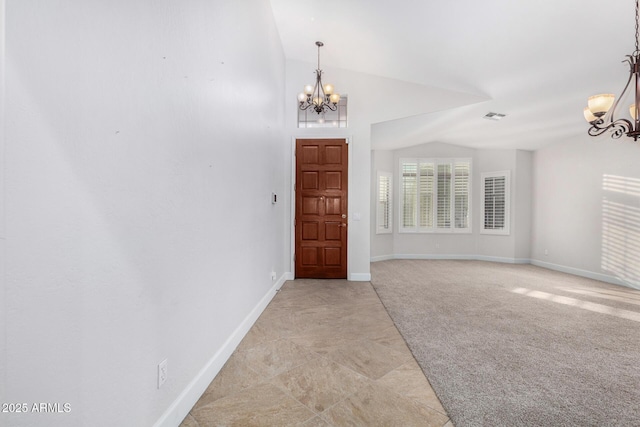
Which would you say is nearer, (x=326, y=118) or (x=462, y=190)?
(x=326, y=118)

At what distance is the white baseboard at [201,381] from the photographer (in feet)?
5.11

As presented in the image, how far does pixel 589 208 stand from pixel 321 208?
536cm

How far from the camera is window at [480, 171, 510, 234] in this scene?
734cm

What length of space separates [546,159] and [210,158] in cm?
775

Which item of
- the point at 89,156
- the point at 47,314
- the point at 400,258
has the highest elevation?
the point at 89,156

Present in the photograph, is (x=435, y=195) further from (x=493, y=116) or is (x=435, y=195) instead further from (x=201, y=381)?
(x=201, y=381)

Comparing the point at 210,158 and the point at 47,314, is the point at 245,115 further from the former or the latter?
the point at 47,314

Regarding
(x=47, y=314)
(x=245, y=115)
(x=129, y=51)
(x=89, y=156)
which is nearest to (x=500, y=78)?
(x=245, y=115)

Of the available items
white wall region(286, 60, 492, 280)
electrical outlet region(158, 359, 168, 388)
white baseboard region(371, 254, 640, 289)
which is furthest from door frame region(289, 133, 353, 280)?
electrical outlet region(158, 359, 168, 388)

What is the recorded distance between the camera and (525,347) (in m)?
2.65

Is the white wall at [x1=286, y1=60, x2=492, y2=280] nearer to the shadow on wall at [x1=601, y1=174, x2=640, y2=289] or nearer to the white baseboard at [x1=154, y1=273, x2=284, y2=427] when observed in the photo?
the white baseboard at [x1=154, y1=273, x2=284, y2=427]

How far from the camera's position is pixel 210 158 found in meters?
2.08

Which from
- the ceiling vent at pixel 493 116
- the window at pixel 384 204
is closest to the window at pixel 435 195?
the window at pixel 384 204

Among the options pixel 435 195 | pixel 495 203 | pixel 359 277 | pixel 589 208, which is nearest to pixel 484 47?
pixel 359 277
